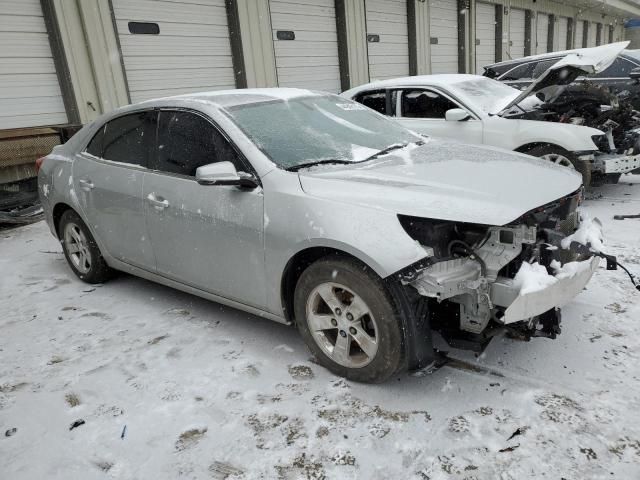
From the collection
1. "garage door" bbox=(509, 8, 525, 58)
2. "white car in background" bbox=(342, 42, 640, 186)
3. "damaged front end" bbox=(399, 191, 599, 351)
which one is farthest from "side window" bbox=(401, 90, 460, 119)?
"garage door" bbox=(509, 8, 525, 58)

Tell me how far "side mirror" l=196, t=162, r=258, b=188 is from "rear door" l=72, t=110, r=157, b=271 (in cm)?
93

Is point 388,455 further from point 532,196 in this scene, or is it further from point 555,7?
point 555,7

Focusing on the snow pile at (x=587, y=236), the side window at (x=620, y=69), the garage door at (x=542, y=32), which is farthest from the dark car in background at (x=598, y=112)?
the garage door at (x=542, y=32)

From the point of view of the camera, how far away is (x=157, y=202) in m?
3.32

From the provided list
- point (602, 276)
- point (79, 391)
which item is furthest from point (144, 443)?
point (602, 276)

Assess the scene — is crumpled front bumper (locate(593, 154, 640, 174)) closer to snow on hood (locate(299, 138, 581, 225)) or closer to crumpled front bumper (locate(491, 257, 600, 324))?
snow on hood (locate(299, 138, 581, 225))

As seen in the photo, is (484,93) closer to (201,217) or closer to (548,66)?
(548,66)

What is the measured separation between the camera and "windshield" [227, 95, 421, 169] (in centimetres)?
296

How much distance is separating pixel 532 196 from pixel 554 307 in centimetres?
56

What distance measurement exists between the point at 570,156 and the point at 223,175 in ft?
14.4

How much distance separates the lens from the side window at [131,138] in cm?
350

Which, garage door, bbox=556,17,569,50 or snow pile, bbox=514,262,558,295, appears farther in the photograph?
garage door, bbox=556,17,569,50

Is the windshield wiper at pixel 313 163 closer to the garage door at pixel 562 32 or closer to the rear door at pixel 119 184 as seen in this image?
the rear door at pixel 119 184

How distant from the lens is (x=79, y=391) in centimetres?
277
